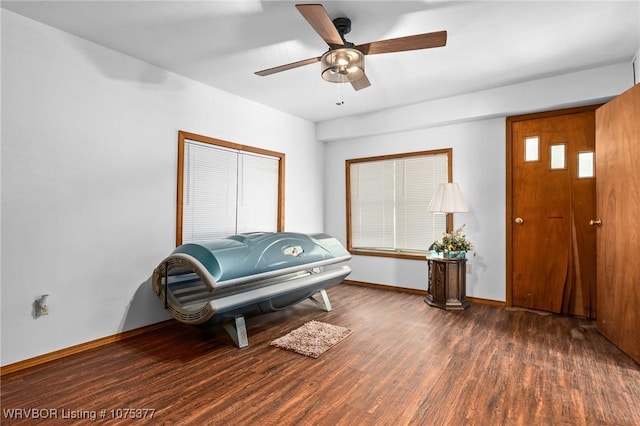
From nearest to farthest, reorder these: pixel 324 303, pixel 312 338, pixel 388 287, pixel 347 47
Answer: pixel 347 47 < pixel 312 338 < pixel 324 303 < pixel 388 287

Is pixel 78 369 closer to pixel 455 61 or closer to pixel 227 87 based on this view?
pixel 227 87

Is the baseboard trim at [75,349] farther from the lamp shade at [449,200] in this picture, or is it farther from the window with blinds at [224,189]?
the lamp shade at [449,200]

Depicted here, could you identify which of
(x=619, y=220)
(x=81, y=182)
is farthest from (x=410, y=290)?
(x=81, y=182)

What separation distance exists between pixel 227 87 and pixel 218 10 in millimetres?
1519

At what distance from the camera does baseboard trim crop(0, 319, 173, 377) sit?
2363mm

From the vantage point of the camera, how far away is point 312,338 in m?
2.92

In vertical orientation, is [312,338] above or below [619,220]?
below

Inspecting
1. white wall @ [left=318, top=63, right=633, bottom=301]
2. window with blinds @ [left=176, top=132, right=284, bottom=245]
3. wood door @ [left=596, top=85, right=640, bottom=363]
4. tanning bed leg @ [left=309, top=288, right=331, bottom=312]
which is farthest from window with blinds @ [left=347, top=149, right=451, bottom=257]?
wood door @ [left=596, top=85, right=640, bottom=363]

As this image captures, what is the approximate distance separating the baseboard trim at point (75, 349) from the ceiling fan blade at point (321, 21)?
308cm

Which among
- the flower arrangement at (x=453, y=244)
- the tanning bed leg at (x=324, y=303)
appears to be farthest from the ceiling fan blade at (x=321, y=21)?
the flower arrangement at (x=453, y=244)

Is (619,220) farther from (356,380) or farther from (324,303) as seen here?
(324,303)

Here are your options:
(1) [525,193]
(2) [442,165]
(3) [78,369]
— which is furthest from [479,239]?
(3) [78,369]

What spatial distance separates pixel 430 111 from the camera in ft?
14.1

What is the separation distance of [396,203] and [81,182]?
388 centimetres
